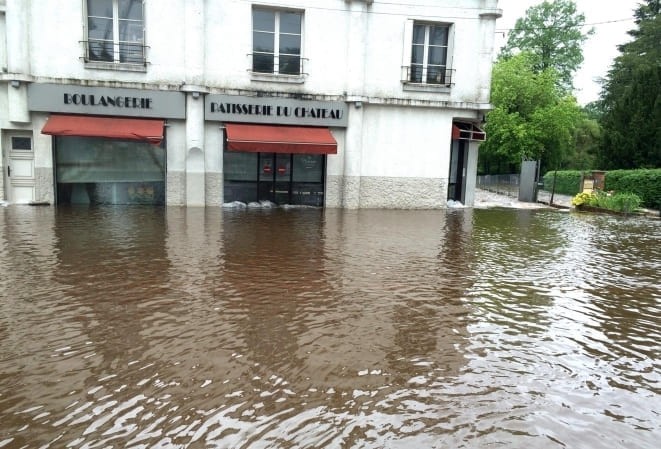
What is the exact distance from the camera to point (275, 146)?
15539mm

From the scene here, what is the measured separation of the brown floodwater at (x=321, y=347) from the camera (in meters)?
3.15

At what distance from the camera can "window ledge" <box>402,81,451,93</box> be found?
17203 millimetres

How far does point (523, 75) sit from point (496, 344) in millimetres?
38652

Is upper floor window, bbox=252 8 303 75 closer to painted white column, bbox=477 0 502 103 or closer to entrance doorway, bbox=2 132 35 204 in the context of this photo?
painted white column, bbox=477 0 502 103

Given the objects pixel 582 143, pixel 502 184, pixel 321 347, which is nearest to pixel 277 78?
pixel 321 347


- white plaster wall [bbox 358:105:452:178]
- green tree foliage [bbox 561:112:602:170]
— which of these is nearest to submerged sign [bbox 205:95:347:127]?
white plaster wall [bbox 358:105:452:178]

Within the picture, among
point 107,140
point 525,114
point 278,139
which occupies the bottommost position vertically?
point 107,140

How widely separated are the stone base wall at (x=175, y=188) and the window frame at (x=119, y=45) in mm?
3383

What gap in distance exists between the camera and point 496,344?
4.63 meters

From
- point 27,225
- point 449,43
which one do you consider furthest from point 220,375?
point 449,43

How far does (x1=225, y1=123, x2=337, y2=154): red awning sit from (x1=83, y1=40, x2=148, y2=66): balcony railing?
3.38 m

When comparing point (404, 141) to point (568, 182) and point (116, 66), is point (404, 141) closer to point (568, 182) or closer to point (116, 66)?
point (116, 66)

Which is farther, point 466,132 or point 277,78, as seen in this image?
point 466,132

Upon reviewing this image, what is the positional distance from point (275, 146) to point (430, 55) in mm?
6663
